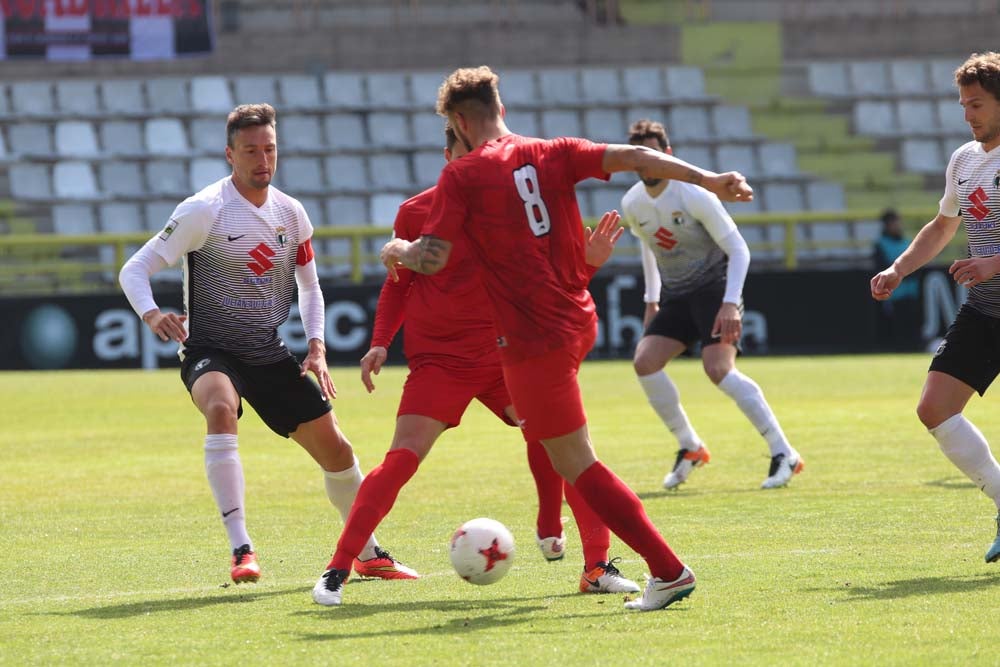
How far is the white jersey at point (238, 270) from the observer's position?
7266 mm

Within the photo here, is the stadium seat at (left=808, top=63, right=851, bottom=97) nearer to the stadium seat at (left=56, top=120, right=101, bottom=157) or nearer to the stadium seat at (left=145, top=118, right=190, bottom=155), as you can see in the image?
the stadium seat at (left=145, top=118, right=190, bottom=155)

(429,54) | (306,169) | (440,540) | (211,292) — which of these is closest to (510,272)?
(211,292)

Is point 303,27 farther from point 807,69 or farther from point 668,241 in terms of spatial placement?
point 668,241

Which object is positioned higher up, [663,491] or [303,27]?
[303,27]

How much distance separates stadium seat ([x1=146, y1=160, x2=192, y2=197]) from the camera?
2602 cm

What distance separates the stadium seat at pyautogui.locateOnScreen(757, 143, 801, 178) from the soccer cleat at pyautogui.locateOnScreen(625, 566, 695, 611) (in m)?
22.8

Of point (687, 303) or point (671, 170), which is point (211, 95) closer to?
point (687, 303)

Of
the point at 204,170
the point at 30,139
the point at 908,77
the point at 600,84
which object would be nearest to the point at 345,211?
the point at 204,170

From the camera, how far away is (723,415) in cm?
1572

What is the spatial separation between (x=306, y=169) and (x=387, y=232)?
3.22m

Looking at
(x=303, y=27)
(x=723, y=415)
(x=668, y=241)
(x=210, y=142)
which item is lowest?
(x=723, y=415)

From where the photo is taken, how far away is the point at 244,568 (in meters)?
6.67

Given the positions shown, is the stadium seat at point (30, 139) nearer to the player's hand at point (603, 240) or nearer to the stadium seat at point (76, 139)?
the stadium seat at point (76, 139)

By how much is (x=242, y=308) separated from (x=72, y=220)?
18.9 m
